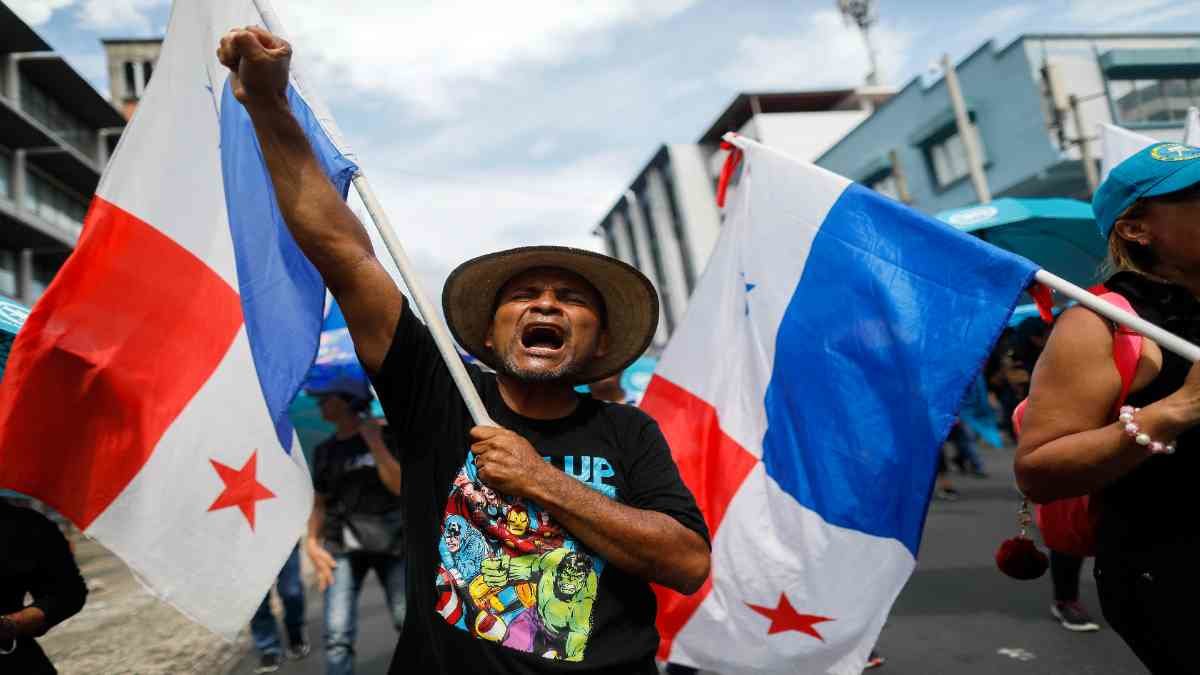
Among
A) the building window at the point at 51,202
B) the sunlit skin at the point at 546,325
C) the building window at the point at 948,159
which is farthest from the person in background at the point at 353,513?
the building window at the point at 51,202

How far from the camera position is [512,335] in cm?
201

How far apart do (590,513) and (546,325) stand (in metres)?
0.54

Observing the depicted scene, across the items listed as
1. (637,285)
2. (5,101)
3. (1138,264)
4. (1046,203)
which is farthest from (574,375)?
(5,101)

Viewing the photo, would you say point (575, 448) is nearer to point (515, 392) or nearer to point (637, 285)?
point (515, 392)

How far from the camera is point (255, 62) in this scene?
171cm

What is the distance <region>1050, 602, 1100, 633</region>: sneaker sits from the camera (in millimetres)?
4414

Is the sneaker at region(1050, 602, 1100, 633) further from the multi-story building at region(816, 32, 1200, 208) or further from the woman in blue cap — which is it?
the multi-story building at region(816, 32, 1200, 208)

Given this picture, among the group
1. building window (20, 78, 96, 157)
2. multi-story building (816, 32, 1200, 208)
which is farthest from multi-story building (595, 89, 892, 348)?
building window (20, 78, 96, 157)

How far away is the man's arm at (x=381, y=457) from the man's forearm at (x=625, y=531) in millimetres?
2897

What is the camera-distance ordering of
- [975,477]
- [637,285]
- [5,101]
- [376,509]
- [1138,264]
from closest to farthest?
[1138,264]
[637,285]
[376,509]
[975,477]
[5,101]

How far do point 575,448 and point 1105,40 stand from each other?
22235 mm

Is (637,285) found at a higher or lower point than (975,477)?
higher

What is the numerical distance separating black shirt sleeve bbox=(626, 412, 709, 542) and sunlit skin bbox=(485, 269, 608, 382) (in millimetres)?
244

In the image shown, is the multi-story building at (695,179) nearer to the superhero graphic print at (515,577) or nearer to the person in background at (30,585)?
the person in background at (30,585)
